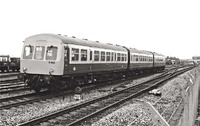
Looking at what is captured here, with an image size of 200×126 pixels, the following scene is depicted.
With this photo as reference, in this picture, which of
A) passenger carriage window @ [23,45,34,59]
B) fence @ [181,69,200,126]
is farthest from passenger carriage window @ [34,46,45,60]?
fence @ [181,69,200,126]

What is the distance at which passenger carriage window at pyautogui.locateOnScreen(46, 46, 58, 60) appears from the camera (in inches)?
554

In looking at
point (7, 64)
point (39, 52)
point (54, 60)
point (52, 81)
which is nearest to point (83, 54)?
point (54, 60)

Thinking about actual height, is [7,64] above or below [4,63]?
below

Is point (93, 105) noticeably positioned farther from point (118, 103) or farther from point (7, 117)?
point (7, 117)

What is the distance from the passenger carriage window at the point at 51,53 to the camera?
554 inches

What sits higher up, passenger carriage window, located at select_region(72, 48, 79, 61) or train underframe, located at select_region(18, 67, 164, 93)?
passenger carriage window, located at select_region(72, 48, 79, 61)

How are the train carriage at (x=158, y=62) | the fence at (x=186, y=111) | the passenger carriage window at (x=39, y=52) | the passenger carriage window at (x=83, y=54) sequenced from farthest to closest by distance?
the train carriage at (x=158, y=62) < the passenger carriage window at (x=83, y=54) < the passenger carriage window at (x=39, y=52) < the fence at (x=186, y=111)

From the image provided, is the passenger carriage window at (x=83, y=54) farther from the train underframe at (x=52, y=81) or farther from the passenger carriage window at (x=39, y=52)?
the passenger carriage window at (x=39, y=52)

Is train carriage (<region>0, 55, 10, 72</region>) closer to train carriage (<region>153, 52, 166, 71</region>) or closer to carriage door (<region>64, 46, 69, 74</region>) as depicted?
train carriage (<region>153, 52, 166, 71</region>)

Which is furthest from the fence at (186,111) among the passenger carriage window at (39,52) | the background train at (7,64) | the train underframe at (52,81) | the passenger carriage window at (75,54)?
the background train at (7,64)

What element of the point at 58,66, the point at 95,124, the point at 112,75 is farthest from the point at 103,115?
the point at 112,75

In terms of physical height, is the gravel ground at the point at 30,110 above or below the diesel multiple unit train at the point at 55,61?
below

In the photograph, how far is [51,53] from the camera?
46.5ft

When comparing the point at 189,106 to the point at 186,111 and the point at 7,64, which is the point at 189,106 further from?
the point at 7,64
